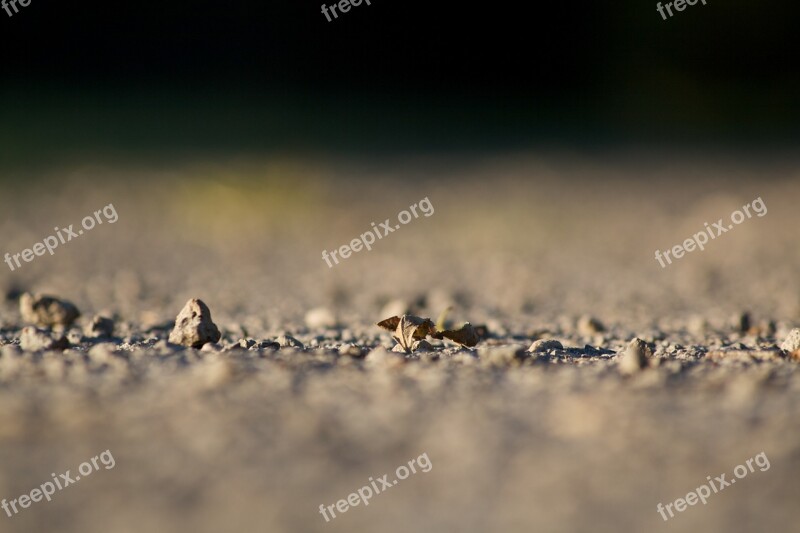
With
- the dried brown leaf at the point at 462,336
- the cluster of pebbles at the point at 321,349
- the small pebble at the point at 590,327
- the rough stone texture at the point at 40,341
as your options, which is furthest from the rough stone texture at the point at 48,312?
the small pebble at the point at 590,327

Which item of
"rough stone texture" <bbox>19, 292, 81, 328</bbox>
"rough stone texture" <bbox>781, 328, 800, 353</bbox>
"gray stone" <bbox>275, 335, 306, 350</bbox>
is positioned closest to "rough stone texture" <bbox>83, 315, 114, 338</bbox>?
"rough stone texture" <bbox>19, 292, 81, 328</bbox>

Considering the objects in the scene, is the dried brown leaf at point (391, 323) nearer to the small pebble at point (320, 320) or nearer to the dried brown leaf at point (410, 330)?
the dried brown leaf at point (410, 330)

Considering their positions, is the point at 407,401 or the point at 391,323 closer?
the point at 407,401

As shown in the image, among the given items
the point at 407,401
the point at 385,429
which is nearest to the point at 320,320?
the point at 407,401

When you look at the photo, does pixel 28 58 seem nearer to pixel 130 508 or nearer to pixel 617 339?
pixel 617 339

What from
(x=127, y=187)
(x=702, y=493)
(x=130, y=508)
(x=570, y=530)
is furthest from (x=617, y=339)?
(x=127, y=187)

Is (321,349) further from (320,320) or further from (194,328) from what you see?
(320,320)

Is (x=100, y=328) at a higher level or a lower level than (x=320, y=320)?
higher

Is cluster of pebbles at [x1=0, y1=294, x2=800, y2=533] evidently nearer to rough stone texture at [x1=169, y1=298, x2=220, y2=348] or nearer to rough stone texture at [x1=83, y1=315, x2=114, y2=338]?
rough stone texture at [x1=169, y1=298, x2=220, y2=348]
